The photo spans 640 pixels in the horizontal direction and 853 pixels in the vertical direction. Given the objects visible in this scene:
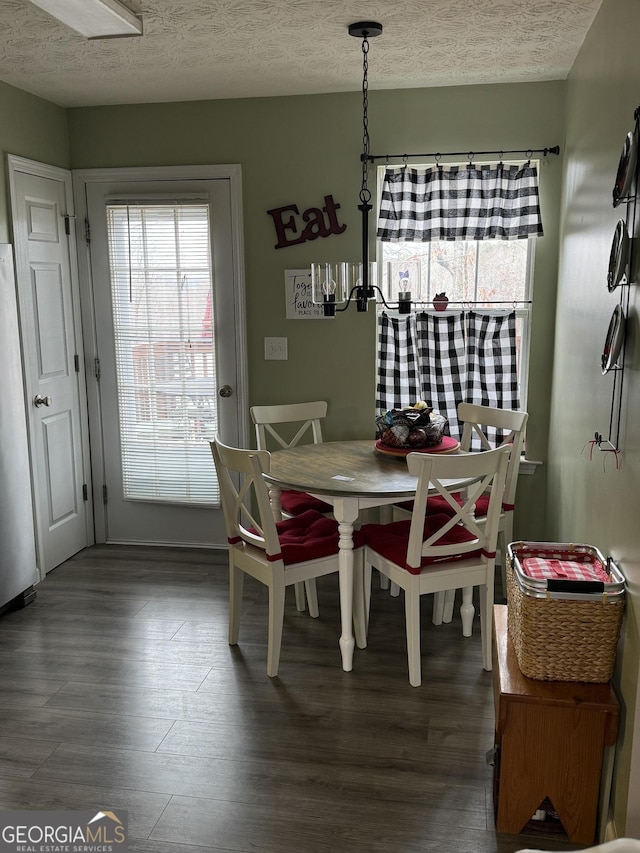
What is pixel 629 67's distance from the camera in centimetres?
212

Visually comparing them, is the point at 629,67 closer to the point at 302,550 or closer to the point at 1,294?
the point at 302,550

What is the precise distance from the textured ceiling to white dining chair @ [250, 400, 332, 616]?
1677 millimetres

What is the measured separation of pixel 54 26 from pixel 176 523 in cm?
273

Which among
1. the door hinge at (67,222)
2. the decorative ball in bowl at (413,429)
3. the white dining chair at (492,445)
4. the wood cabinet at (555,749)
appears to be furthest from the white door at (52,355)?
the wood cabinet at (555,749)

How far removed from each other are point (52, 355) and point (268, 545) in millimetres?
1969

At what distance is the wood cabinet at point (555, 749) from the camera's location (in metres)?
2.07

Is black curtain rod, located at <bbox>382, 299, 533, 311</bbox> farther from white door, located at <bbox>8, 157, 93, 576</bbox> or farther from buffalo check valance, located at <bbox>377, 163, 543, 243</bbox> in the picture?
white door, located at <bbox>8, 157, 93, 576</bbox>

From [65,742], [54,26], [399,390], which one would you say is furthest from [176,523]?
[54,26]

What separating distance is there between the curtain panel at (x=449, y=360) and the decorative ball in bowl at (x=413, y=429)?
0.60 meters

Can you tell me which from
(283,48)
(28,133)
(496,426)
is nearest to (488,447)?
(496,426)

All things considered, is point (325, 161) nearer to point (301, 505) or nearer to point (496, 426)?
point (496, 426)

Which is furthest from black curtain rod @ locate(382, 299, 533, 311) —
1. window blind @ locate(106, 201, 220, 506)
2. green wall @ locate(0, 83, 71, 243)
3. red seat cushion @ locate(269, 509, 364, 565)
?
green wall @ locate(0, 83, 71, 243)

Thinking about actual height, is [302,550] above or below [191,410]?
below

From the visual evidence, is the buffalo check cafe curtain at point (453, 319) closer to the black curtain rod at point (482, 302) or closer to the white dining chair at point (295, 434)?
the black curtain rod at point (482, 302)
